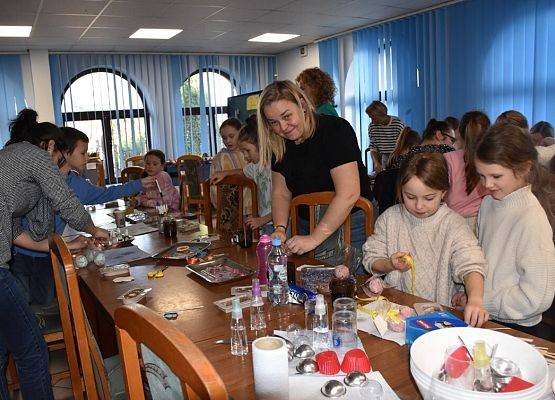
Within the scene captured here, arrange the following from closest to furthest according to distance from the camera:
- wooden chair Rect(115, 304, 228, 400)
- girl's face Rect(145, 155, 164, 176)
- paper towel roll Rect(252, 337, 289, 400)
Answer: wooden chair Rect(115, 304, 228, 400) < paper towel roll Rect(252, 337, 289, 400) < girl's face Rect(145, 155, 164, 176)

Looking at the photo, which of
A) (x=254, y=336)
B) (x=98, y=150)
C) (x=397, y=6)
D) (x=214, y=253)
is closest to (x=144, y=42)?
(x=98, y=150)

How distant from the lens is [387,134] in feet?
20.1

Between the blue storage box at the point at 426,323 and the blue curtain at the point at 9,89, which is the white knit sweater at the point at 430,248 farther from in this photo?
the blue curtain at the point at 9,89

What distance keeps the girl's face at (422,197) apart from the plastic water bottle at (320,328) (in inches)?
24.5

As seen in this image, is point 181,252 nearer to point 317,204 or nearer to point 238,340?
point 317,204

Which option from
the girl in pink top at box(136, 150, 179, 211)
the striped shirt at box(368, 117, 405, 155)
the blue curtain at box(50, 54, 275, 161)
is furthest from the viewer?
the blue curtain at box(50, 54, 275, 161)

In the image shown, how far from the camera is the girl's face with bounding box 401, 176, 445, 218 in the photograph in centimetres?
165

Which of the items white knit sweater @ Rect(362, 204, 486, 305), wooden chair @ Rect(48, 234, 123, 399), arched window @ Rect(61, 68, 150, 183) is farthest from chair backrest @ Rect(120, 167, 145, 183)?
white knit sweater @ Rect(362, 204, 486, 305)

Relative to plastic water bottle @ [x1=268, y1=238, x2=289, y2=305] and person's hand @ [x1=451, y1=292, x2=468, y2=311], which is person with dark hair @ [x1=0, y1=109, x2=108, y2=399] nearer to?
plastic water bottle @ [x1=268, y1=238, x2=289, y2=305]

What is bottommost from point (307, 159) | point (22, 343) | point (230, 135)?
point (22, 343)

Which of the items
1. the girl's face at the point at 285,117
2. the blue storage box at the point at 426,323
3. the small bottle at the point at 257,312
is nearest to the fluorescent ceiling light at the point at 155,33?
the girl's face at the point at 285,117

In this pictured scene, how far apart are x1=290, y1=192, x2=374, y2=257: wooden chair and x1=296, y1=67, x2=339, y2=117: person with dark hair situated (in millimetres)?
1021

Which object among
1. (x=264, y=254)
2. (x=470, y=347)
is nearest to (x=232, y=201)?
(x=264, y=254)

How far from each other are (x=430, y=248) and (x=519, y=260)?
29 cm
